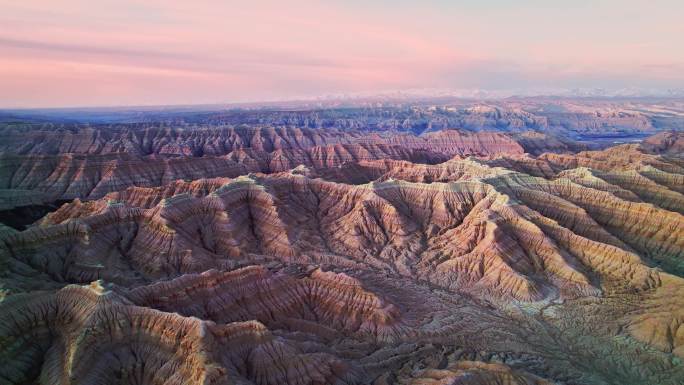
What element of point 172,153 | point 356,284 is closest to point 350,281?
point 356,284

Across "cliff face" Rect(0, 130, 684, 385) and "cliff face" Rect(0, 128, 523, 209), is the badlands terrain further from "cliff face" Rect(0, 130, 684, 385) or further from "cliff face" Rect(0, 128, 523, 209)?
"cliff face" Rect(0, 128, 523, 209)

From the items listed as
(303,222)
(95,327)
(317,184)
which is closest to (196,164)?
(317,184)

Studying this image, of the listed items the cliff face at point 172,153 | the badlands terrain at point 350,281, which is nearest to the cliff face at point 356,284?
the badlands terrain at point 350,281

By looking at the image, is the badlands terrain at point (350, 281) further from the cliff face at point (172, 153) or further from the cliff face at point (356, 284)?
the cliff face at point (172, 153)

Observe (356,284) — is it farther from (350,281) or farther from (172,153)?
(172,153)

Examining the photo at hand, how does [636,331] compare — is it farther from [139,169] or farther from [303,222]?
[139,169]
